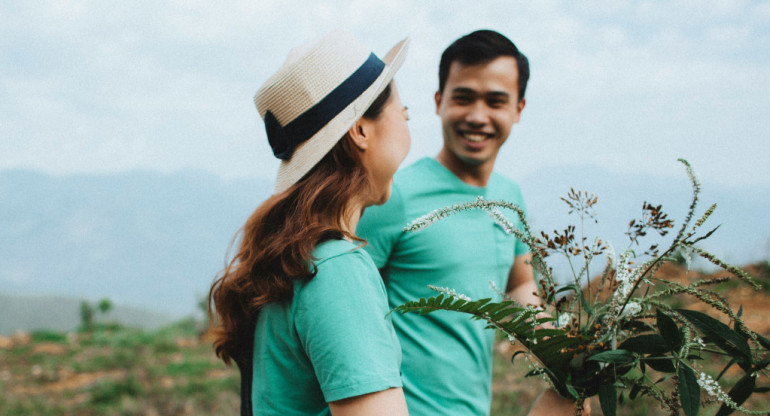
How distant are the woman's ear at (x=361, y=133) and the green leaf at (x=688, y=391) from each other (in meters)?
0.89

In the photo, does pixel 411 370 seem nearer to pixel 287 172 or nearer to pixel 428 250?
pixel 428 250

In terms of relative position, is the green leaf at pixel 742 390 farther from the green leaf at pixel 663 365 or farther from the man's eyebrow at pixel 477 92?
the man's eyebrow at pixel 477 92

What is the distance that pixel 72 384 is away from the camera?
609cm

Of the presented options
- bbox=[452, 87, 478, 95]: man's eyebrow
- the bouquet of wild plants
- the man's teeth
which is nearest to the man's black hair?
bbox=[452, 87, 478, 95]: man's eyebrow

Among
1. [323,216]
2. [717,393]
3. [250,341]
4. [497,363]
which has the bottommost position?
[497,363]

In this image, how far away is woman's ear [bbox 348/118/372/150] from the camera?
58.4 inches

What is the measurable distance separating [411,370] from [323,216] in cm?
96

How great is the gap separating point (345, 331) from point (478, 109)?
150cm

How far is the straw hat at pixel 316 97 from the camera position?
1460 mm

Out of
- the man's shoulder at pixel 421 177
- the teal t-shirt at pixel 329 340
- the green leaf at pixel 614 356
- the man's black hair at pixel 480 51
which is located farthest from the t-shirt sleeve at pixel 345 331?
the man's black hair at pixel 480 51

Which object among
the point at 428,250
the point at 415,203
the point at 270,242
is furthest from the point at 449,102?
the point at 270,242

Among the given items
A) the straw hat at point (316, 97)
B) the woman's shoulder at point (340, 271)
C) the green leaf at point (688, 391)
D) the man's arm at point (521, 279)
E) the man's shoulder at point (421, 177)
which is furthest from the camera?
the man's arm at point (521, 279)

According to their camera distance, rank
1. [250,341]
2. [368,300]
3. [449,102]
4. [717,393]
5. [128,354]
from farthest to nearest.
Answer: [128,354], [449,102], [250,341], [368,300], [717,393]

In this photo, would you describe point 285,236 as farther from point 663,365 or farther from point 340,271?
point 663,365
